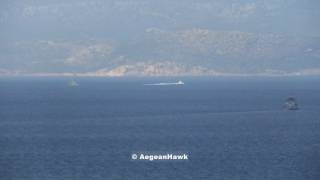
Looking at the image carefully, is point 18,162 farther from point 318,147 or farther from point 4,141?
point 318,147

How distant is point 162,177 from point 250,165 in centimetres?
2006

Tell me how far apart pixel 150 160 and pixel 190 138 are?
130 feet

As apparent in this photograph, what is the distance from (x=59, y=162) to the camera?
6112 inches

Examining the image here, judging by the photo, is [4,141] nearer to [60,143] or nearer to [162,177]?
[60,143]

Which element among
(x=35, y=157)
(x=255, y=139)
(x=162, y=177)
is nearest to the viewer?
(x=162, y=177)

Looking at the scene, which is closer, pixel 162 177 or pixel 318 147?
pixel 162 177

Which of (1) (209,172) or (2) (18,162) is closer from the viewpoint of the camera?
(1) (209,172)

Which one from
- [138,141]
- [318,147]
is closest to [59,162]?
[138,141]

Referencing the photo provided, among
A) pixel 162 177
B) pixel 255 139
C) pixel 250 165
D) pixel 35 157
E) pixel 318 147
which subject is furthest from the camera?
pixel 255 139

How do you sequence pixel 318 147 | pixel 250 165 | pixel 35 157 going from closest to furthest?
1. pixel 250 165
2. pixel 35 157
3. pixel 318 147

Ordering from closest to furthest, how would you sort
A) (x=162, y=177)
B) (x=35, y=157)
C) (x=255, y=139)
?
(x=162, y=177)
(x=35, y=157)
(x=255, y=139)

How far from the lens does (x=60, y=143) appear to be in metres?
189

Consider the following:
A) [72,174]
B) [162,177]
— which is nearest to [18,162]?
[72,174]

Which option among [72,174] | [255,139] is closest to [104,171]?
[72,174]
